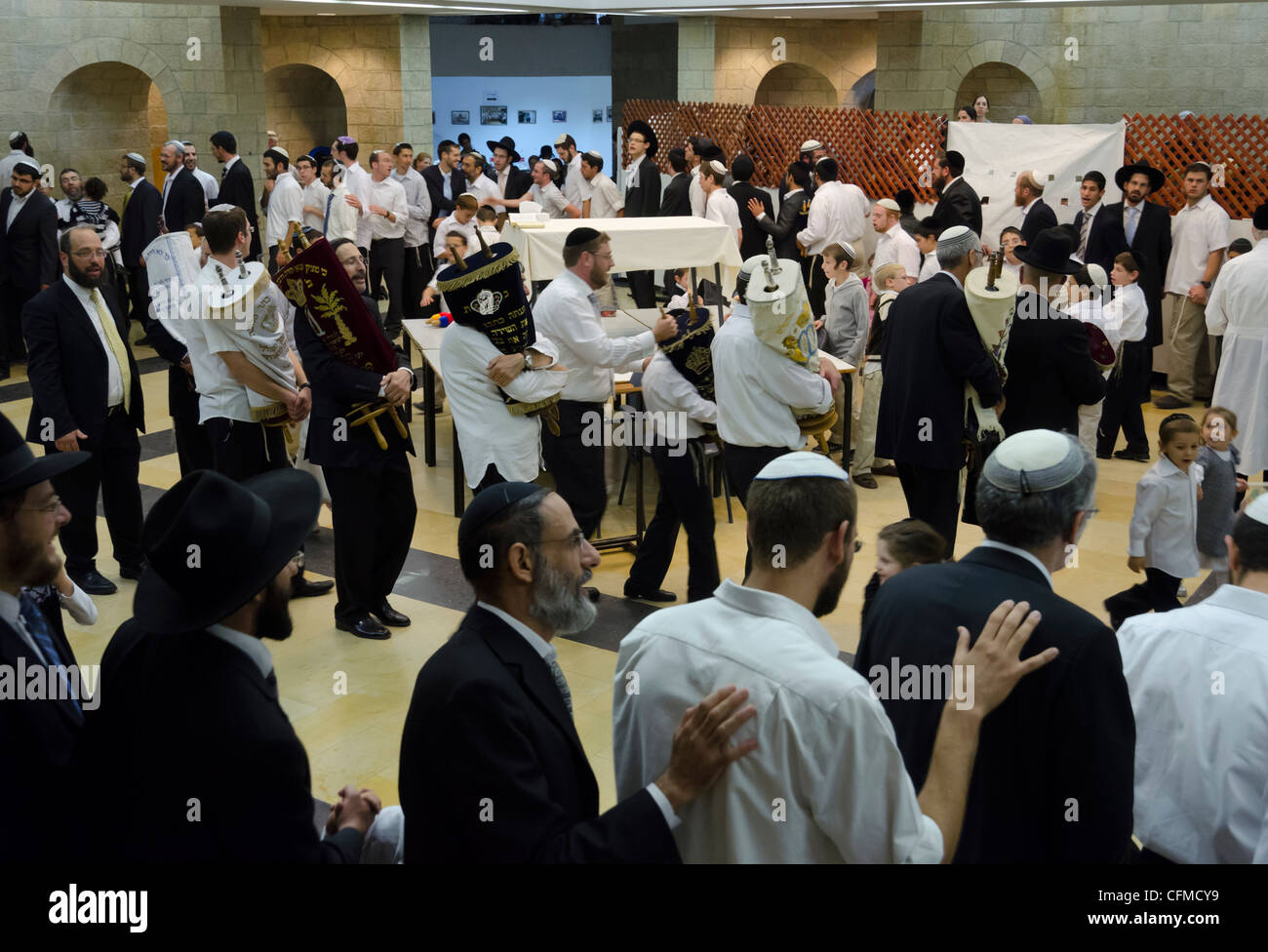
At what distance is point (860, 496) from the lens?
7117mm

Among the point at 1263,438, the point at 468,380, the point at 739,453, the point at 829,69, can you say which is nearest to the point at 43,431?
the point at 468,380

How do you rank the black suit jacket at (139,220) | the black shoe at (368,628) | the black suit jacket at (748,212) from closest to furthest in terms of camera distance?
the black shoe at (368,628) < the black suit jacket at (139,220) < the black suit jacket at (748,212)

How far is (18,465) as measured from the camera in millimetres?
2557

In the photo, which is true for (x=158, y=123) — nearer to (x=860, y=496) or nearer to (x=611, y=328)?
(x=611, y=328)

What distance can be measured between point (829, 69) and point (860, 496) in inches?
522

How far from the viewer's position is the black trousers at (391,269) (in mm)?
11562

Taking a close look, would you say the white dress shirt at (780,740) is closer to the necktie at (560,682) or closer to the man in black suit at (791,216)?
the necktie at (560,682)

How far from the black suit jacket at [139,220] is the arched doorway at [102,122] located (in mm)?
2294

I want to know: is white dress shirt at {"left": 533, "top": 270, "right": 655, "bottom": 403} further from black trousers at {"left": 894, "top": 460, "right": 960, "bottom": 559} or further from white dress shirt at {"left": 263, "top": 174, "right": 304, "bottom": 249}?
white dress shirt at {"left": 263, "top": 174, "right": 304, "bottom": 249}

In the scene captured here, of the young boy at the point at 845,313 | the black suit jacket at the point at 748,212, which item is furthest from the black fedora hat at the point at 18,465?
the black suit jacket at the point at 748,212

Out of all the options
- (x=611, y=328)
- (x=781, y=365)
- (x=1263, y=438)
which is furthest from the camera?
(x=611, y=328)

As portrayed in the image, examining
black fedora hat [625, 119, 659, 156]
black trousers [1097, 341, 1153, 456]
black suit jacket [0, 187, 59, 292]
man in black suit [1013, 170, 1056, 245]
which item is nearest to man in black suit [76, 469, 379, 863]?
black trousers [1097, 341, 1153, 456]

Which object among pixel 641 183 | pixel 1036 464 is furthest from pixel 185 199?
pixel 1036 464
